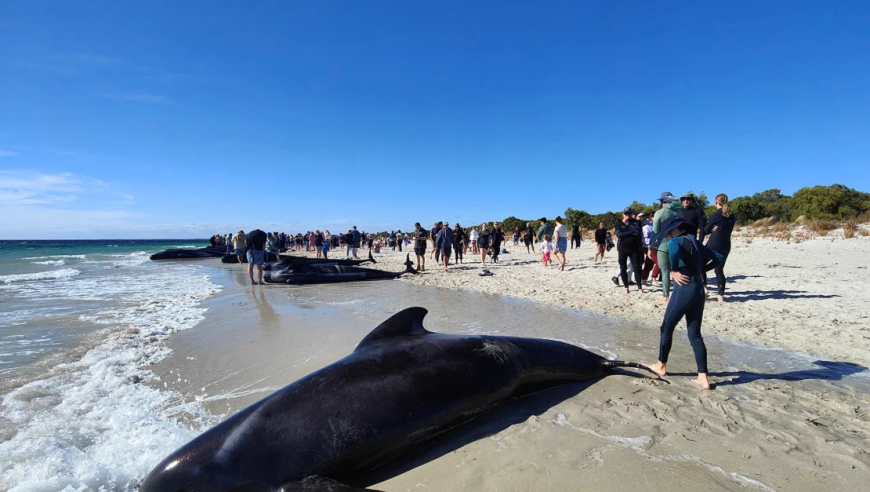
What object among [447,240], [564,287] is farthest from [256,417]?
[447,240]

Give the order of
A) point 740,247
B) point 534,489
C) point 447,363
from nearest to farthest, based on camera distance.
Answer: point 534,489, point 447,363, point 740,247

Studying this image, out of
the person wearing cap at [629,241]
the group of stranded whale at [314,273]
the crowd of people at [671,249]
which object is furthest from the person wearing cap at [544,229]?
the person wearing cap at [629,241]

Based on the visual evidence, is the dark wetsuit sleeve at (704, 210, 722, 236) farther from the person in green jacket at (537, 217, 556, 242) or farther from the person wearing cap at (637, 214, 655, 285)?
the person in green jacket at (537, 217, 556, 242)

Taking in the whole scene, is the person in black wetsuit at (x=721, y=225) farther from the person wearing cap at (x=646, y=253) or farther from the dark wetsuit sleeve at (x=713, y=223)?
the person wearing cap at (x=646, y=253)

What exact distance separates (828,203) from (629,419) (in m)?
37.4

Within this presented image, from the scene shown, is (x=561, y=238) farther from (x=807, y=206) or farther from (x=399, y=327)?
(x=807, y=206)

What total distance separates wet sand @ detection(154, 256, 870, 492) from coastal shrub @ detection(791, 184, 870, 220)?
31.2m

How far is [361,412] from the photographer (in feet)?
9.71

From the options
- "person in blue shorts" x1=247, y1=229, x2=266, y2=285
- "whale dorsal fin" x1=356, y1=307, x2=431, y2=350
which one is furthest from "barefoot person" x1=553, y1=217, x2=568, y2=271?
"whale dorsal fin" x1=356, y1=307, x2=431, y2=350

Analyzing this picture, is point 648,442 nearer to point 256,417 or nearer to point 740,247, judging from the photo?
point 256,417

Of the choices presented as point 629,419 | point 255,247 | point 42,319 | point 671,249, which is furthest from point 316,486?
point 255,247

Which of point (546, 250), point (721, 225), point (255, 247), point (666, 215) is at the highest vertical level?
point (666, 215)

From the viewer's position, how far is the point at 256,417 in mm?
2848

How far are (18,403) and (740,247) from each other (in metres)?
23.8
